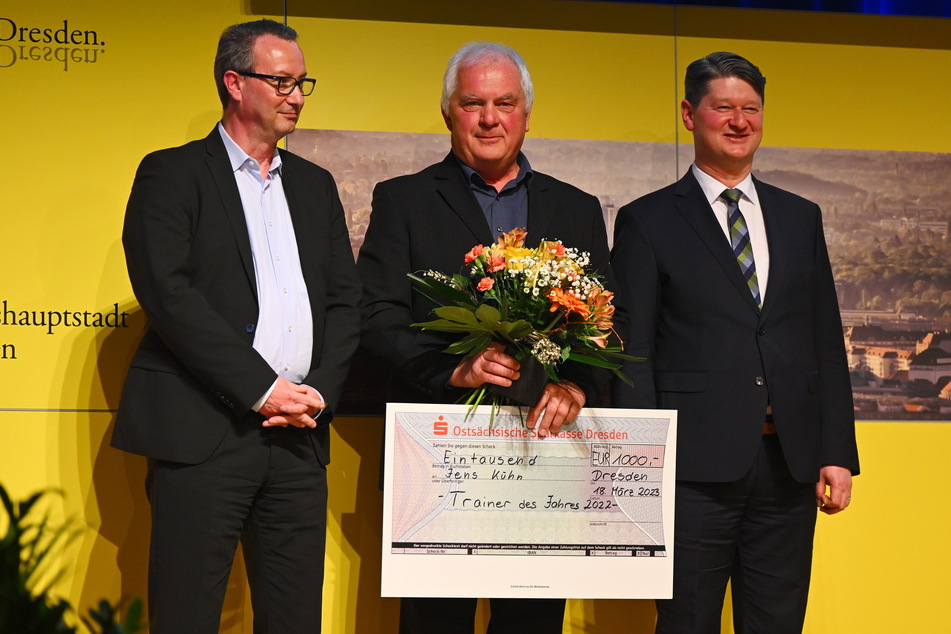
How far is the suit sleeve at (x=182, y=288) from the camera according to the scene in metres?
2.74

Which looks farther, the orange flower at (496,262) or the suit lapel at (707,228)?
the suit lapel at (707,228)

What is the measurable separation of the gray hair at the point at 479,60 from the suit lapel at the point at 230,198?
29.7 inches

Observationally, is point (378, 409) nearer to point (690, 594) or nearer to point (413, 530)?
point (413, 530)

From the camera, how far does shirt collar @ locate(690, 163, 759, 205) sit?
3350 mm

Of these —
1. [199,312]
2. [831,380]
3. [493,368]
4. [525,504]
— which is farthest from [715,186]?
[199,312]

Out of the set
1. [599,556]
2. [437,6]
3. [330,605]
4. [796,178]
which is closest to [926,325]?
[796,178]

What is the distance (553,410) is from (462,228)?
2.25 ft

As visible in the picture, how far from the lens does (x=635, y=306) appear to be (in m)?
3.20

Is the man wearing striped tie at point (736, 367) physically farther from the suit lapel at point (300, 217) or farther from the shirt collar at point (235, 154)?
the shirt collar at point (235, 154)

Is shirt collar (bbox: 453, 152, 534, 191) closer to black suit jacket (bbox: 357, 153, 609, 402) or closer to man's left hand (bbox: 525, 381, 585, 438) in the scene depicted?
black suit jacket (bbox: 357, 153, 609, 402)

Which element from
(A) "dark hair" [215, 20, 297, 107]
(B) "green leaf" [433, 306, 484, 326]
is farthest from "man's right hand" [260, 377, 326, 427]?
(A) "dark hair" [215, 20, 297, 107]

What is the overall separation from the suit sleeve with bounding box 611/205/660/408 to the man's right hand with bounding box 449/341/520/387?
48 centimetres

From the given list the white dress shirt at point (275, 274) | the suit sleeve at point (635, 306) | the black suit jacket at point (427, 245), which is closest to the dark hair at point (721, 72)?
the suit sleeve at point (635, 306)

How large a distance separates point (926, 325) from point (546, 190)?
6.36 feet
